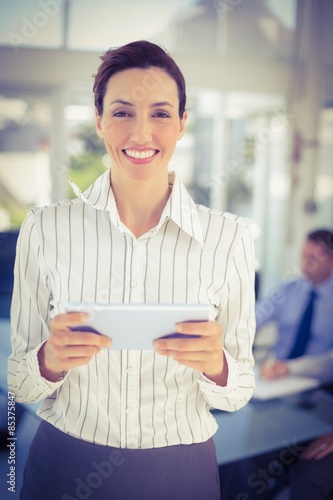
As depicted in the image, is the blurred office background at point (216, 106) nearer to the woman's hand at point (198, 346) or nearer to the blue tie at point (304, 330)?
the blue tie at point (304, 330)

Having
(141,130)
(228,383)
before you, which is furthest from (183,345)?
(141,130)

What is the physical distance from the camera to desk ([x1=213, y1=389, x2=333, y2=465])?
1854mm

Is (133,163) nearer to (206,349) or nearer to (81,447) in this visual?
(206,349)

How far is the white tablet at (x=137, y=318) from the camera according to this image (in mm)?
974

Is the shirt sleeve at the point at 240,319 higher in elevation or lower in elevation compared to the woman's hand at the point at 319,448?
higher

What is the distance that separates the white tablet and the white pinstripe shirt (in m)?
0.17

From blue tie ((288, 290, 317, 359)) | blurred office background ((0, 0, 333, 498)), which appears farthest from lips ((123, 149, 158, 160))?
blurred office background ((0, 0, 333, 498))

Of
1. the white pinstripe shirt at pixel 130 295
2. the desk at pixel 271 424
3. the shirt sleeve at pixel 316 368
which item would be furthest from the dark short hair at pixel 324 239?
the white pinstripe shirt at pixel 130 295

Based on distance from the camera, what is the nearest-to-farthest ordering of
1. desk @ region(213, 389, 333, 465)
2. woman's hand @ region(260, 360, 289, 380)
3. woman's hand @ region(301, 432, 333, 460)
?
desk @ region(213, 389, 333, 465)
woman's hand @ region(301, 432, 333, 460)
woman's hand @ region(260, 360, 289, 380)

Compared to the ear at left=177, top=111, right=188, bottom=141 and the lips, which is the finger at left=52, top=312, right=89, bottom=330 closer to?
the lips

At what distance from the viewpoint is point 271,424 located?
199cm

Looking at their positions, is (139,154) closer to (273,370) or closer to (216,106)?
(273,370)

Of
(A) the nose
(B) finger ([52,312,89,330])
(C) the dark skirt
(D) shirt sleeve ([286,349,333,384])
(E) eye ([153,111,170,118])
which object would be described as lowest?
(D) shirt sleeve ([286,349,333,384])

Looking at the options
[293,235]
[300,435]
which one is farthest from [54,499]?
[293,235]
